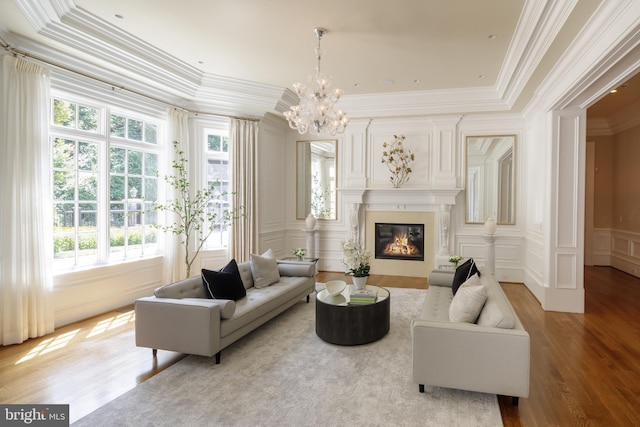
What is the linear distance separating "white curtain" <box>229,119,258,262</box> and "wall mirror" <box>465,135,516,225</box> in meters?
3.97

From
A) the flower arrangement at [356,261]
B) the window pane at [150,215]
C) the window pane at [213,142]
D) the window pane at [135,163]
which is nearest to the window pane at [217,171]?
the window pane at [213,142]

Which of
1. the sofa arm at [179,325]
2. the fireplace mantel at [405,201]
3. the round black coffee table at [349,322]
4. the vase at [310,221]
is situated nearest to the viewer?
the sofa arm at [179,325]

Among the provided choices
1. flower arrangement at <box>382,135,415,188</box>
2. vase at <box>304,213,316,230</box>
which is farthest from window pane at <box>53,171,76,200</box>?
flower arrangement at <box>382,135,415,188</box>

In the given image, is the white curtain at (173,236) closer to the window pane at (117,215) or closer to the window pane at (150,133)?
the window pane at (150,133)

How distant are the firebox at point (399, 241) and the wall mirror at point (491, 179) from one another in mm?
1009

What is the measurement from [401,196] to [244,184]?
2991 mm

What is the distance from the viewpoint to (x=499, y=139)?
685 centimetres

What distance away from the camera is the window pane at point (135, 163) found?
5465 millimetres

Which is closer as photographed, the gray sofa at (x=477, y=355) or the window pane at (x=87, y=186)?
the gray sofa at (x=477, y=355)

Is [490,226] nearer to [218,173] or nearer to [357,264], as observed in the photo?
[357,264]

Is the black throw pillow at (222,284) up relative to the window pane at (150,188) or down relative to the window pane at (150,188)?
down

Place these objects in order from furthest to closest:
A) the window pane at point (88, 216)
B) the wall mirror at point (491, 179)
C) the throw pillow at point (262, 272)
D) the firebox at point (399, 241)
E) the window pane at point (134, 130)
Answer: the firebox at point (399, 241) < the wall mirror at point (491, 179) < the window pane at point (134, 130) < the window pane at point (88, 216) < the throw pillow at point (262, 272)

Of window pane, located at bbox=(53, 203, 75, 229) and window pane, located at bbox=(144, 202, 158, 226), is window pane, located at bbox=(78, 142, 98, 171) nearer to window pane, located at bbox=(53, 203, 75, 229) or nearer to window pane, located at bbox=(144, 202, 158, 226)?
window pane, located at bbox=(53, 203, 75, 229)

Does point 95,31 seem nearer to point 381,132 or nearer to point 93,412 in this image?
point 93,412
